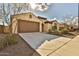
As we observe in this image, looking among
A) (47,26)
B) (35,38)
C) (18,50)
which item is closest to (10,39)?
(18,50)

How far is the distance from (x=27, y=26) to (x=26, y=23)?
0.11 ft

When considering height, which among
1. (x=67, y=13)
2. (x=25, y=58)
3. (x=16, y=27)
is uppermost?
(x=67, y=13)

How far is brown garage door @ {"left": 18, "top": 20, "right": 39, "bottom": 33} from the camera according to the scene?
1996mm

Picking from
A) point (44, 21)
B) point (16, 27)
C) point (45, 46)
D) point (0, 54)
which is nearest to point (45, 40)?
point (45, 46)

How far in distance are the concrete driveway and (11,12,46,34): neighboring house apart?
0.04m

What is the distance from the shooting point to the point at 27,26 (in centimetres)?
202

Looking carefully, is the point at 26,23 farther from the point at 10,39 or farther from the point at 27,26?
the point at 10,39

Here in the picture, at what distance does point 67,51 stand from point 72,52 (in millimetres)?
50

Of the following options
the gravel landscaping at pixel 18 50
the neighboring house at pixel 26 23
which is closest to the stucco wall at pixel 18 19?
the neighboring house at pixel 26 23

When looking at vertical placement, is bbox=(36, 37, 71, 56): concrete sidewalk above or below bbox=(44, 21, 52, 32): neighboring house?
below

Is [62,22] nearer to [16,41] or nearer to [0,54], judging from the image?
[16,41]

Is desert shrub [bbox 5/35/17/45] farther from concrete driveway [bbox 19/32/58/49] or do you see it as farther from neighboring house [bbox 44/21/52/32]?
neighboring house [bbox 44/21/52/32]

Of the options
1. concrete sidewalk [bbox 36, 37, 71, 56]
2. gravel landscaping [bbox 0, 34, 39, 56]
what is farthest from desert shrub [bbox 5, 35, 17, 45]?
concrete sidewalk [bbox 36, 37, 71, 56]

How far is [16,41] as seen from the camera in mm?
1979
